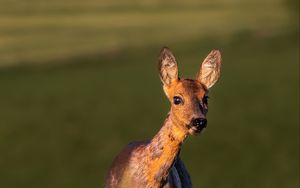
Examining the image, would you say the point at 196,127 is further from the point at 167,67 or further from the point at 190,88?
the point at 167,67

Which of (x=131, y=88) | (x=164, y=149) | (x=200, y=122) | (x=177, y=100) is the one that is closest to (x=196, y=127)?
(x=200, y=122)

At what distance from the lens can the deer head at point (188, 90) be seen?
9.80m

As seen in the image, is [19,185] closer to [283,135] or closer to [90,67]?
[283,135]

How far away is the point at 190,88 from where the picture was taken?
1018 centimetres

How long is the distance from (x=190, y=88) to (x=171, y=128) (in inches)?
18.0

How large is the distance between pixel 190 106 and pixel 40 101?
2547 cm

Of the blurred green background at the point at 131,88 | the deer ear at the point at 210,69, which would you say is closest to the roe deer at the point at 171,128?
the deer ear at the point at 210,69

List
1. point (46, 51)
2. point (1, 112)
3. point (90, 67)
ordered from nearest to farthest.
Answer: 1. point (1, 112)
2. point (90, 67)
3. point (46, 51)

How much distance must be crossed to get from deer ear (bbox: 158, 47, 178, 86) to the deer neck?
1.22ft

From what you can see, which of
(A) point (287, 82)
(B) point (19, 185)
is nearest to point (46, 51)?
(A) point (287, 82)

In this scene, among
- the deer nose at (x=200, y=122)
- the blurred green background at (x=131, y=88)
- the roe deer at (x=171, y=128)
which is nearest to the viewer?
the deer nose at (x=200, y=122)

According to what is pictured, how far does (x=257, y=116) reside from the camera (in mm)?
34500

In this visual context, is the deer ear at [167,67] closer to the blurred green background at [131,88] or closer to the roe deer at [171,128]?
the roe deer at [171,128]

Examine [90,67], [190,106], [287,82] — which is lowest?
[190,106]
